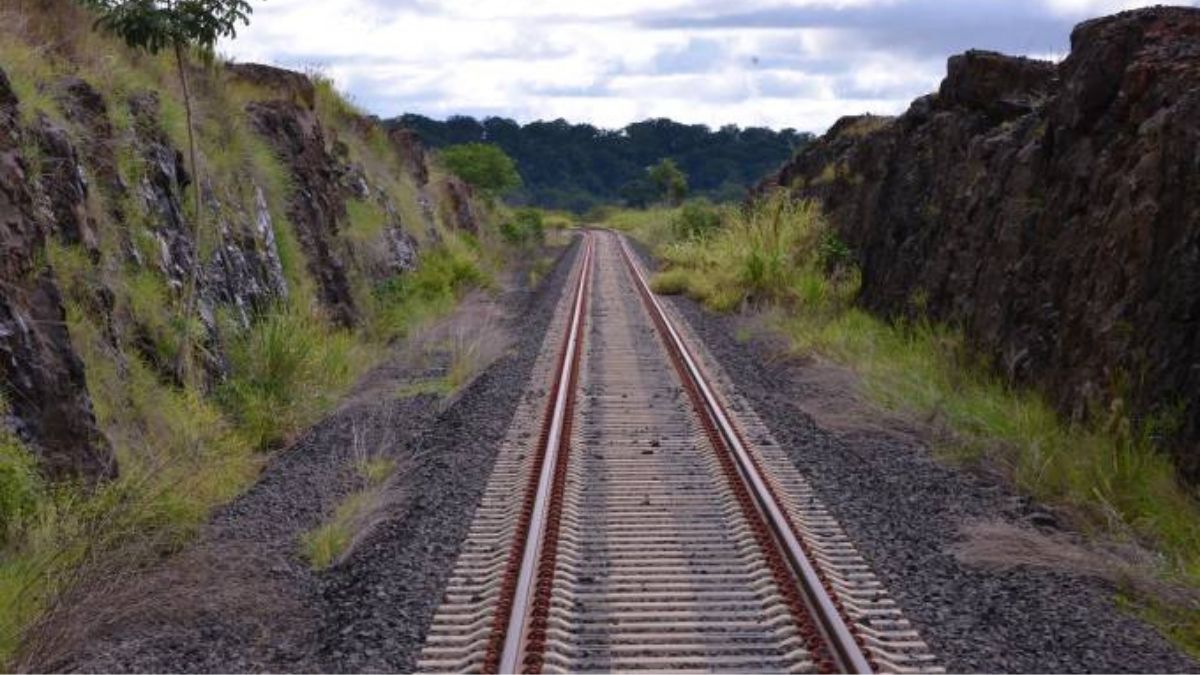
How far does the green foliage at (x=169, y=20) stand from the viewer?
10.9 m

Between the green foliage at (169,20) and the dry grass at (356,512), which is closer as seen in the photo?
the dry grass at (356,512)

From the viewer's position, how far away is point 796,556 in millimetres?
6965

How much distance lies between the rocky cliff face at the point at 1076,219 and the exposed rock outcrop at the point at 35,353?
7495 millimetres

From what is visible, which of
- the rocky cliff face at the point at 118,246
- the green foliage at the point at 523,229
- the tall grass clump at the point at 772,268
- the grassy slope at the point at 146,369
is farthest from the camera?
the green foliage at the point at 523,229

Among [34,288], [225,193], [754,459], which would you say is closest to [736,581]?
[754,459]

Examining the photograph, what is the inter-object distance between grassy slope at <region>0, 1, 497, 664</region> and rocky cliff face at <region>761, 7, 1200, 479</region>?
7000mm

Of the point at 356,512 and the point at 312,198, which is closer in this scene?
the point at 356,512

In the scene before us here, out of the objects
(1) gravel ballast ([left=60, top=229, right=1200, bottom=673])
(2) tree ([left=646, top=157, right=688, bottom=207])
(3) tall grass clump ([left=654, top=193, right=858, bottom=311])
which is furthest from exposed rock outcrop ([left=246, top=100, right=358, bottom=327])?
(2) tree ([left=646, top=157, right=688, bottom=207])

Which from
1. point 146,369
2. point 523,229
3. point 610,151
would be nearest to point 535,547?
point 146,369

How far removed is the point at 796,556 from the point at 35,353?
5.12 m

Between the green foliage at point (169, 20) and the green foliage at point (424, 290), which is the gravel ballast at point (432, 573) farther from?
the green foliage at point (424, 290)

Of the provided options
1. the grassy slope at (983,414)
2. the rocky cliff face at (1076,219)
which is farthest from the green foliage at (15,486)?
the rocky cliff face at (1076,219)

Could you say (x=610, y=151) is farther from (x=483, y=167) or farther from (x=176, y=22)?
(x=176, y=22)

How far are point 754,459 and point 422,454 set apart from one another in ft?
9.50
